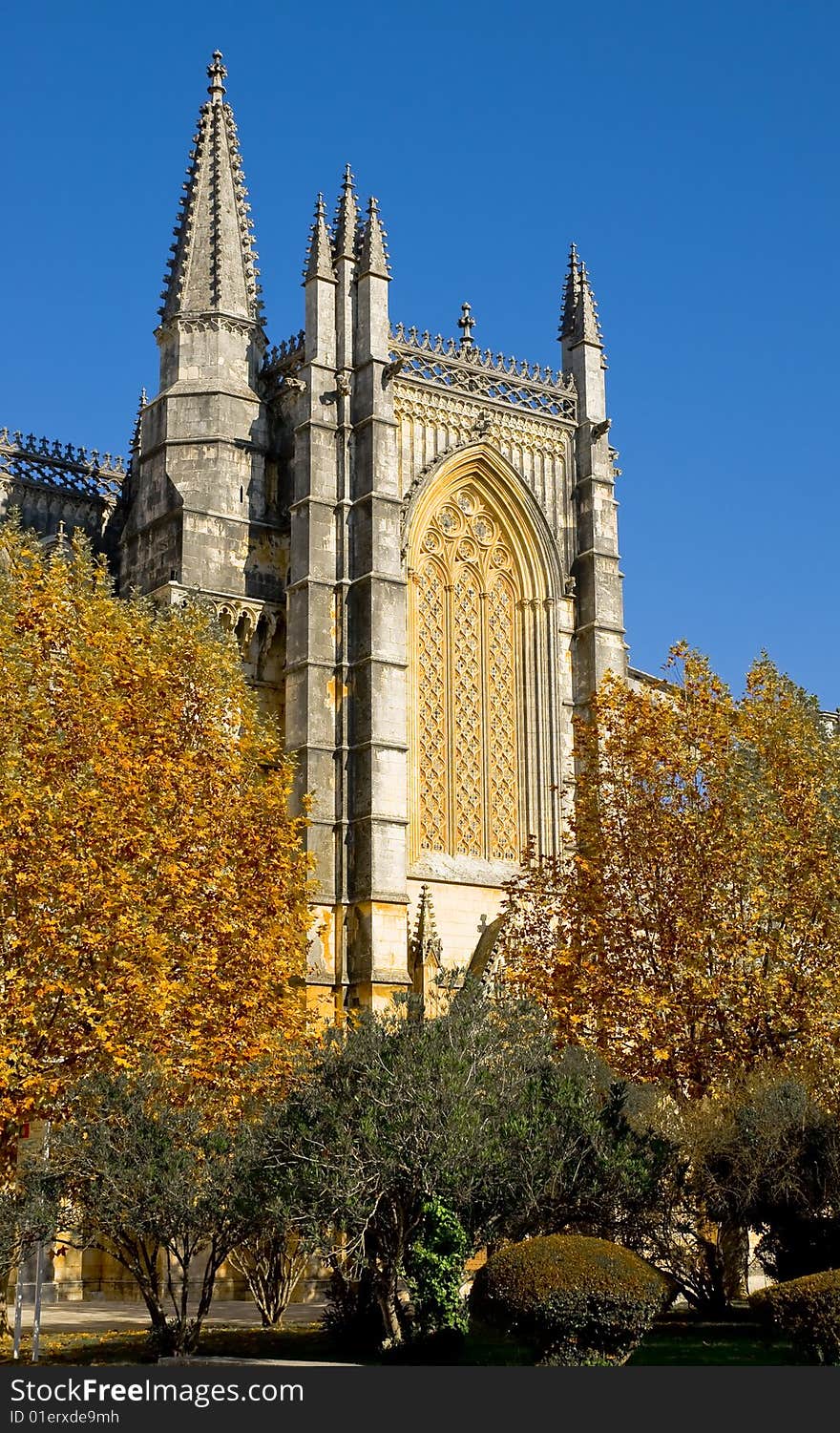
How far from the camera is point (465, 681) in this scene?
31.5m

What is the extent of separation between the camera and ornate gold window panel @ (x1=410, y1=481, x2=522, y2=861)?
100 feet

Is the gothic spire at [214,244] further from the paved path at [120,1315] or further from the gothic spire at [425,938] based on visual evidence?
the paved path at [120,1315]

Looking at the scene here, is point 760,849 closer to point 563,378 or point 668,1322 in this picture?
point 668,1322

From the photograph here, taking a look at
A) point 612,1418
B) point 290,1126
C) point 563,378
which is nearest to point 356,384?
point 563,378

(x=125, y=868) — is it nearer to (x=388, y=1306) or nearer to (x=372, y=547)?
(x=388, y=1306)

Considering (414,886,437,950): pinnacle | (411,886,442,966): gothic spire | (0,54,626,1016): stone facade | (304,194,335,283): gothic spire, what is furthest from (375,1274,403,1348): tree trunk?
(304,194,335,283): gothic spire

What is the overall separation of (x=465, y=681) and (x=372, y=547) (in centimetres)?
363

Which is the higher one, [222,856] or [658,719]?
[658,719]

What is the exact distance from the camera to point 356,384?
1207 inches

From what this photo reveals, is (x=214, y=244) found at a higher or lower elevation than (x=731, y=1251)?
higher

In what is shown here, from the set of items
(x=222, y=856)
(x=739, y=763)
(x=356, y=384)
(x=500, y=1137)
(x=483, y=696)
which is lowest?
(x=500, y=1137)

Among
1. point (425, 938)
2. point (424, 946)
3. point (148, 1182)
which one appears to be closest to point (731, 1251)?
point (148, 1182)

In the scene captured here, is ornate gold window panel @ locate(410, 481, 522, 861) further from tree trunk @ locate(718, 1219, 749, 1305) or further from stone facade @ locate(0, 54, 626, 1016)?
tree trunk @ locate(718, 1219, 749, 1305)

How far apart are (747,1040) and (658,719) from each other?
15.4 feet
